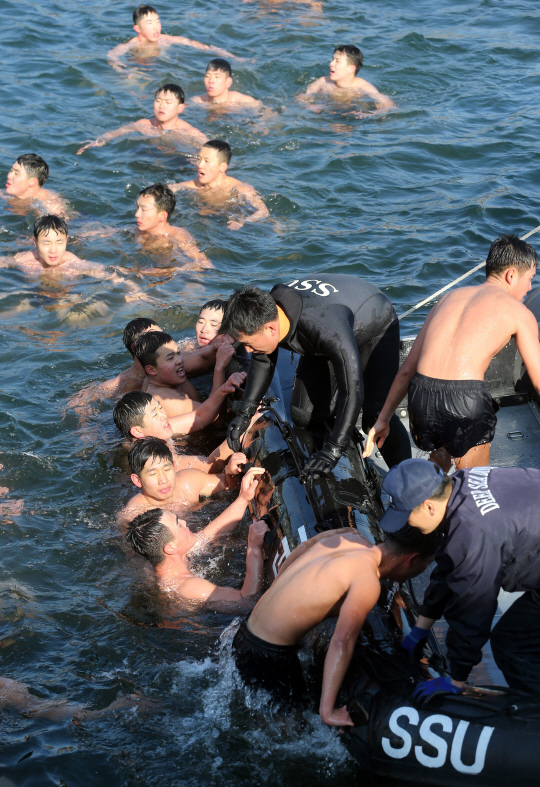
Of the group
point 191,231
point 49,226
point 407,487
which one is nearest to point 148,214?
point 191,231

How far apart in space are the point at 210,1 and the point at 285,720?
16111mm

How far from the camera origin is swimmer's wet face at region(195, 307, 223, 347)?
22.7 ft

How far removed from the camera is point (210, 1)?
16.7 meters

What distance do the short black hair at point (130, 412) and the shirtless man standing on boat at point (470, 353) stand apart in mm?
2142

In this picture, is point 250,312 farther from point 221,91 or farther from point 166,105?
point 221,91

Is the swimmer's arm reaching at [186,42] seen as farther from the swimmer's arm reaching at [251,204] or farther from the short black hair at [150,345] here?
the short black hair at [150,345]

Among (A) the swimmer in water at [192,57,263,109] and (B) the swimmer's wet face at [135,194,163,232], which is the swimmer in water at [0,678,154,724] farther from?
(A) the swimmer in water at [192,57,263,109]

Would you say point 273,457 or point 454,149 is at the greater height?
point 454,149

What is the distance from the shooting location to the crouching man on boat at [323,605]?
11.9ft

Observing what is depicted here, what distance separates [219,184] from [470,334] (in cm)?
634

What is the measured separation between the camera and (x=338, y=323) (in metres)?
4.63

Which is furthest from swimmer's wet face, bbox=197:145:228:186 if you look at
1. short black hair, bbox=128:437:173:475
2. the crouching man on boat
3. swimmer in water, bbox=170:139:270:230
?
the crouching man on boat

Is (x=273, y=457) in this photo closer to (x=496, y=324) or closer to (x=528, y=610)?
(x=496, y=324)

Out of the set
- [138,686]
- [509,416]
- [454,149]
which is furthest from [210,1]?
[138,686]
